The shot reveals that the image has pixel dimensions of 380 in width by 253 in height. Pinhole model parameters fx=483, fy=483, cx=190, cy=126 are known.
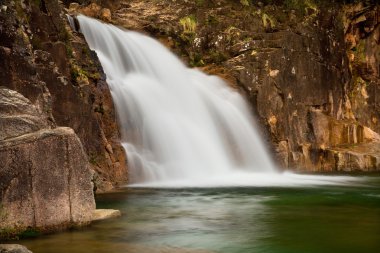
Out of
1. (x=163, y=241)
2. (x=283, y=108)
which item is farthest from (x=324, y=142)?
(x=163, y=241)

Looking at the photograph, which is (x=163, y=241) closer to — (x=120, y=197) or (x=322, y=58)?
(x=120, y=197)

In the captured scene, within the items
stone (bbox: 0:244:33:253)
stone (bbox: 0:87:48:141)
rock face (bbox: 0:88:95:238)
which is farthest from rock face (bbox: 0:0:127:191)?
stone (bbox: 0:244:33:253)

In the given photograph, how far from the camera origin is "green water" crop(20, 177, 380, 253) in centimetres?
715

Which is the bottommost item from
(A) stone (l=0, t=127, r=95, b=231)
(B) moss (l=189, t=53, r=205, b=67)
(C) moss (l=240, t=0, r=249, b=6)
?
(A) stone (l=0, t=127, r=95, b=231)

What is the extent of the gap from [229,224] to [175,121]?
11.0 m

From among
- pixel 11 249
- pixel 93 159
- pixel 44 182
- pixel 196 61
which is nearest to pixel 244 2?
pixel 196 61

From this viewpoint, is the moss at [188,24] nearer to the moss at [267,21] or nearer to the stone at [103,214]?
the moss at [267,21]

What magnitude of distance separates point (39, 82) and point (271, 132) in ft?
47.1

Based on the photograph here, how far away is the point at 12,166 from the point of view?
7.53m

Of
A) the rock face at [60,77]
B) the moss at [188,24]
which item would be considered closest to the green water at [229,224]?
the rock face at [60,77]

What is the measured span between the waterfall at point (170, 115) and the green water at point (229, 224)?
4.18m

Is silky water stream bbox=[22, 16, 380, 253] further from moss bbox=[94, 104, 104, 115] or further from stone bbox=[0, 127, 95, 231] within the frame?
moss bbox=[94, 104, 104, 115]

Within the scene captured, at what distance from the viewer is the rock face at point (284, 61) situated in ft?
81.0

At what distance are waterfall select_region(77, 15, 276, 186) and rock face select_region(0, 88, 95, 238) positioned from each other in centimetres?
790
